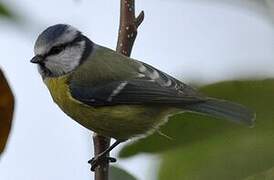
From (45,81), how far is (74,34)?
0.15 m

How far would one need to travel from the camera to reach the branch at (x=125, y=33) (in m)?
0.78

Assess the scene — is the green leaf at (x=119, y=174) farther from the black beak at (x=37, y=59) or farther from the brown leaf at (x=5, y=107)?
the black beak at (x=37, y=59)

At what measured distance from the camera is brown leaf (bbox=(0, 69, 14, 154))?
41 cm

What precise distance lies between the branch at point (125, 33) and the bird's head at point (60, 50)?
262 mm

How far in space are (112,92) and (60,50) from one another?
0.19 meters

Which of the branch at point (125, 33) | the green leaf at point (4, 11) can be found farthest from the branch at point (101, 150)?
the green leaf at point (4, 11)

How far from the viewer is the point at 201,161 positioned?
1.24 ft

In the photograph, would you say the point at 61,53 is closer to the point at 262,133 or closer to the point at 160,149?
the point at 160,149

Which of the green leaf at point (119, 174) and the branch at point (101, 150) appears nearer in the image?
the green leaf at point (119, 174)

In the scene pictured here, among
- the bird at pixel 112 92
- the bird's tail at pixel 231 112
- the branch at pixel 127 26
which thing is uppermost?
the branch at pixel 127 26

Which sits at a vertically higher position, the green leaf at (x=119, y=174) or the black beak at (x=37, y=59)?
the black beak at (x=37, y=59)

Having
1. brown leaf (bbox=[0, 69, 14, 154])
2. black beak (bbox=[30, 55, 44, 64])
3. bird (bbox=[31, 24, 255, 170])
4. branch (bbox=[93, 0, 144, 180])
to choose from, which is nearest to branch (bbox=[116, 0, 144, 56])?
branch (bbox=[93, 0, 144, 180])

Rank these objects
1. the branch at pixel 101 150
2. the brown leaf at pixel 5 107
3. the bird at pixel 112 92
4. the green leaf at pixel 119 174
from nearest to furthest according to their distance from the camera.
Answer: the brown leaf at pixel 5 107 → the green leaf at pixel 119 174 → the branch at pixel 101 150 → the bird at pixel 112 92

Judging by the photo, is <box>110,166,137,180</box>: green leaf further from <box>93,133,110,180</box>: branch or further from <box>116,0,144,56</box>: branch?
<box>116,0,144,56</box>: branch
